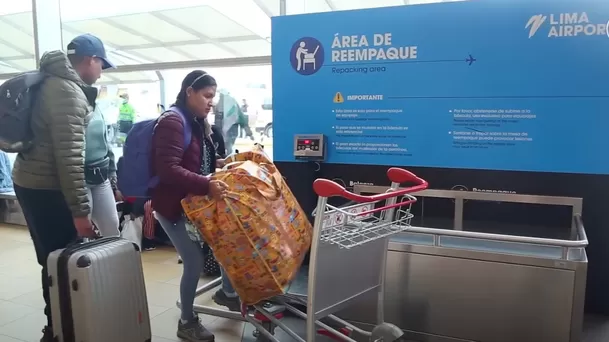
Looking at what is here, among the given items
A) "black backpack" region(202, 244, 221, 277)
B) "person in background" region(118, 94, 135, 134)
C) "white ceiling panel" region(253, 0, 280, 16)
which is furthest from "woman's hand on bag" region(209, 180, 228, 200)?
"person in background" region(118, 94, 135, 134)

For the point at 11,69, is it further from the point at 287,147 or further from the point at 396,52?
the point at 396,52

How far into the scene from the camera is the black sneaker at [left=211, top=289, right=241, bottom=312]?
9.27 feet

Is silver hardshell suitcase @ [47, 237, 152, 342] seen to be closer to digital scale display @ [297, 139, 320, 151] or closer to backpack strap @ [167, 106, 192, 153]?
backpack strap @ [167, 106, 192, 153]

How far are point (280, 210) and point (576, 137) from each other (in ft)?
5.07

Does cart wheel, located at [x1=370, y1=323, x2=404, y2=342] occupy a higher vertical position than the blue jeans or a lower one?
lower

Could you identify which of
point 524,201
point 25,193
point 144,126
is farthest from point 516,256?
point 25,193

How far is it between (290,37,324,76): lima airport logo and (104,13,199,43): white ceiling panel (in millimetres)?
1759

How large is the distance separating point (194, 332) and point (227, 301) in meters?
0.37

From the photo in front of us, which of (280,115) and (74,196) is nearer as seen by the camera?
(74,196)

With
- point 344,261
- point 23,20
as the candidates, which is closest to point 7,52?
point 23,20

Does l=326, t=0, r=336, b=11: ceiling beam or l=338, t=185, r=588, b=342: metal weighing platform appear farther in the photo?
l=326, t=0, r=336, b=11: ceiling beam

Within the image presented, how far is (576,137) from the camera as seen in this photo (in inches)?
94.7

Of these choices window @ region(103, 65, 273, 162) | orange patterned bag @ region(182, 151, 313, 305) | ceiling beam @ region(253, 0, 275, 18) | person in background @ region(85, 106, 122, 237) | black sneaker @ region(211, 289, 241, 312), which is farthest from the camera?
window @ region(103, 65, 273, 162)

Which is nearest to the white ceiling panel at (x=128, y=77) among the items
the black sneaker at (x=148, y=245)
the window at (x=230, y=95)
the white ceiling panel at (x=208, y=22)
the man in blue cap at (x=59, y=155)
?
the window at (x=230, y=95)
